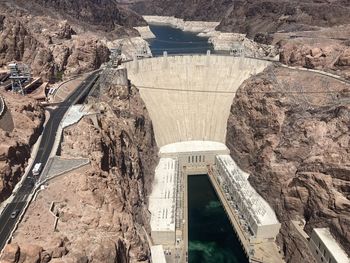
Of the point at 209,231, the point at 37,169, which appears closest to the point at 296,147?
the point at 209,231

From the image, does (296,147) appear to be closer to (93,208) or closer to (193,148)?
(193,148)

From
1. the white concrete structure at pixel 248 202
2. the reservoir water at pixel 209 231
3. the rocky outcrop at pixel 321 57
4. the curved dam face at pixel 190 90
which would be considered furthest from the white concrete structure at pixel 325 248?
the rocky outcrop at pixel 321 57

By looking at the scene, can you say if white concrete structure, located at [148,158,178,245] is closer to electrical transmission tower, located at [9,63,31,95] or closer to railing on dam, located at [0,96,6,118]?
railing on dam, located at [0,96,6,118]

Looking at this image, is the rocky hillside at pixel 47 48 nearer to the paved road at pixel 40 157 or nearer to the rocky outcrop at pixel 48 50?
the rocky outcrop at pixel 48 50

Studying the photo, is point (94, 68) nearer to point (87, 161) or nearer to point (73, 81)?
point (73, 81)

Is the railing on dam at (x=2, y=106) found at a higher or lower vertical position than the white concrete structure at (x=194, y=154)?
higher

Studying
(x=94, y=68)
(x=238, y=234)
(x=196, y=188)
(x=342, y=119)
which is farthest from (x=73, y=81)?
(x=342, y=119)
